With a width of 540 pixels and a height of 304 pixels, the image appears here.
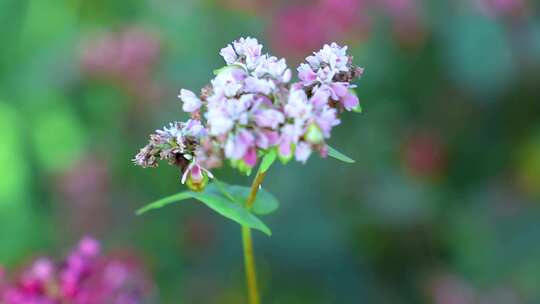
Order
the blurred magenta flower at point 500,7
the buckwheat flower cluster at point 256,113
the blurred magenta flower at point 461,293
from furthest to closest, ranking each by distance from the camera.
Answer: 1. the blurred magenta flower at point 500,7
2. the blurred magenta flower at point 461,293
3. the buckwheat flower cluster at point 256,113

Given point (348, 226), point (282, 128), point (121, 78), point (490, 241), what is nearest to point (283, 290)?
point (348, 226)

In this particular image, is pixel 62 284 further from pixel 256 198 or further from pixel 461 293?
pixel 461 293

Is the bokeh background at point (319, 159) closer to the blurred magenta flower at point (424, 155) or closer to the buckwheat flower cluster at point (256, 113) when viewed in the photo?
the blurred magenta flower at point (424, 155)

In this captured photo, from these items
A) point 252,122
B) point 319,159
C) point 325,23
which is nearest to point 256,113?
point 252,122

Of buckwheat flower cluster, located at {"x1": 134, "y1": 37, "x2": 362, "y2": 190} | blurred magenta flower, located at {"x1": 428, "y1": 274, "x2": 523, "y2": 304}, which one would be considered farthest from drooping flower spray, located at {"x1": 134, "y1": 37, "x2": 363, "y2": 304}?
blurred magenta flower, located at {"x1": 428, "y1": 274, "x2": 523, "y2": 304}

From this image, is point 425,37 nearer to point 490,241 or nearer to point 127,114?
point 490,241

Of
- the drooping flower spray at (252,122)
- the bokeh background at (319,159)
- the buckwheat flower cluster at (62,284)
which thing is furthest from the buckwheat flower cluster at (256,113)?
the bokeh background at (319,159)
